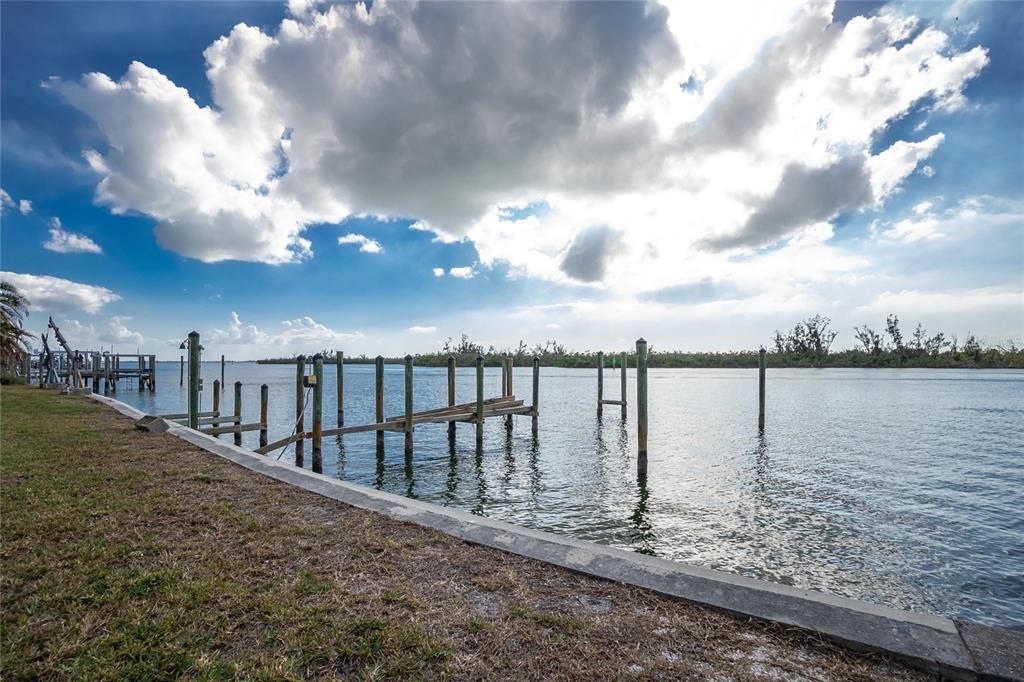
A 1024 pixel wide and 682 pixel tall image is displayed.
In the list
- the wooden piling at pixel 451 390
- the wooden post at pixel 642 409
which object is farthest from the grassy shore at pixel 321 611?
the wooden piling at pixel 451 390

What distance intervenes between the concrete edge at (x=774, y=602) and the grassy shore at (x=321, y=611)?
0.41ft

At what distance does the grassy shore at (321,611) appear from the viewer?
2.69 meters

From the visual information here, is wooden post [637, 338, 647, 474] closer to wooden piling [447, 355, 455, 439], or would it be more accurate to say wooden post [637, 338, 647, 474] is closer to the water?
the water

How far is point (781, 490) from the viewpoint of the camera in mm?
10375

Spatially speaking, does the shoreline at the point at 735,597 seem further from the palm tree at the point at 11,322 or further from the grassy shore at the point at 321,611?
the palm tree at the point at 11,322

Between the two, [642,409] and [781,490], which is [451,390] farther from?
[781,490]

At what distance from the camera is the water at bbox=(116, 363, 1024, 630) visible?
635 cm

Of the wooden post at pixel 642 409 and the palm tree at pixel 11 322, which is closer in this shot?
the wooden post at pixel 642 409

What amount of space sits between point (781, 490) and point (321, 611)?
10011 millimetres

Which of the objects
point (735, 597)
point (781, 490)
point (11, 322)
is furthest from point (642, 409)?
point (11, 322)

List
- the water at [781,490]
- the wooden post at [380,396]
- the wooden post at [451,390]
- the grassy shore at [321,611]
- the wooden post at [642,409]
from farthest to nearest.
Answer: the wooden post at [451,390] < the wooden post at [380,396] < the wooden post at [642,409] < the water at [781,490] < the grassy shore at [321,611]

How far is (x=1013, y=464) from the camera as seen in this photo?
12.4 metres

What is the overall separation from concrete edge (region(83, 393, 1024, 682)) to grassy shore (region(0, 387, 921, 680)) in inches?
4.9

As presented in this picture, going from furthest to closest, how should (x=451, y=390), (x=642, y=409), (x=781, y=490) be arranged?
(x=451, y=390), (x=642, y=409), (x=781, y=490)
